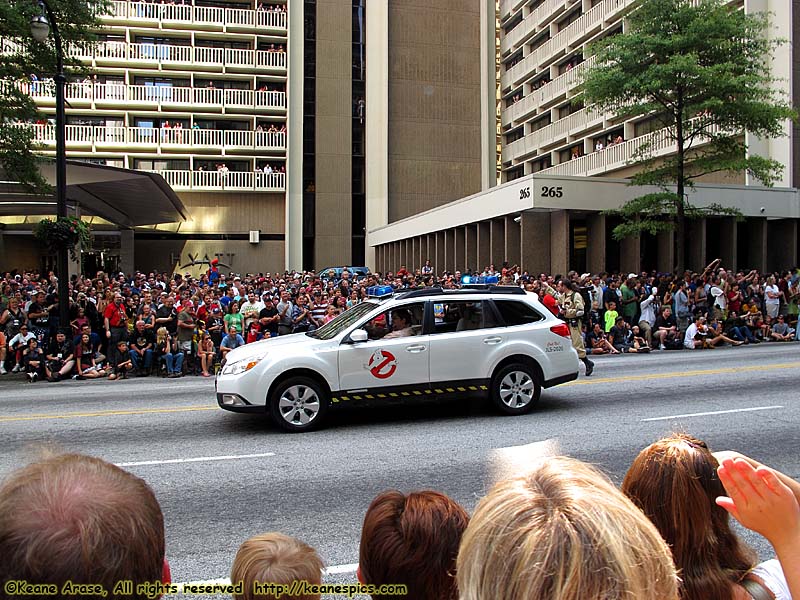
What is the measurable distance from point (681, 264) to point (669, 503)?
870 inches

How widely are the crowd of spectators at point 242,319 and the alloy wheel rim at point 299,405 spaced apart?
669 centimetres

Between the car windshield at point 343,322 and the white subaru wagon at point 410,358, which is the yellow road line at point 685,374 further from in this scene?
the car windshield at point 343,322

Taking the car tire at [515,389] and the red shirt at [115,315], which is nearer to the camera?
the car tire at [515,389]

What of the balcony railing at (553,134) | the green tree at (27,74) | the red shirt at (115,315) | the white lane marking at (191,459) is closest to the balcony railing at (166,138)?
the balcony railing at (553,134)

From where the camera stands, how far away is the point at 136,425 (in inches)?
366

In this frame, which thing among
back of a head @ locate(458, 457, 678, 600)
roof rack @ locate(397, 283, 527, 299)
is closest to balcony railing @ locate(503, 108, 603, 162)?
roof rack @ locate(397, 283, 527, 299)

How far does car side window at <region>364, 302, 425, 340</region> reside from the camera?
9328 mm

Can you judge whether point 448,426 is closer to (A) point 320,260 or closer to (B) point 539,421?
(B) point 539,421

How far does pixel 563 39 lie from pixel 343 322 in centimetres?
3852

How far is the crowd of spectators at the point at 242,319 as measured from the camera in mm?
14852

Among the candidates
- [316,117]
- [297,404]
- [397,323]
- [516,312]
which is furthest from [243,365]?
[316,117]

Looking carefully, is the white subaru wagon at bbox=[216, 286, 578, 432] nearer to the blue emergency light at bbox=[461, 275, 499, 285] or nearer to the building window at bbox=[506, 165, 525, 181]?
the blue emergency light at bbox=[461, 275, 499, 285]

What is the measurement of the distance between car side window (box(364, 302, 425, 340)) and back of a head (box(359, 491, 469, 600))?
273 inches

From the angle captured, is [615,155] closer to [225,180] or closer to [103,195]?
[225,180]
